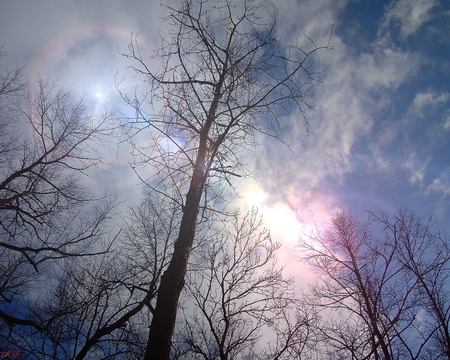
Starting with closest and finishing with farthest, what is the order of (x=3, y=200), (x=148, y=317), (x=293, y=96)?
(x=293, y=96) → (x=3, y=200) → (x=148, y=317)

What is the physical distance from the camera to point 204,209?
4.50m

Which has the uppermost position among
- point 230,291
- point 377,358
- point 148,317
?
point 230,291

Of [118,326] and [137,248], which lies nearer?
[118,326]

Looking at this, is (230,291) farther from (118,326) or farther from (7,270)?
(7,270)

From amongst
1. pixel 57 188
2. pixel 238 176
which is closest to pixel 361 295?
pixel 238 176

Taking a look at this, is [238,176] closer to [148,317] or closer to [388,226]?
[388,226]

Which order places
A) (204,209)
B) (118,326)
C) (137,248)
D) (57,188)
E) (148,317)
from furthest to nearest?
1. (137,248)
2. (148,317)
3. (118,326)
4. (57,188)
5. (204,209)

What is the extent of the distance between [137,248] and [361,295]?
7819 mm

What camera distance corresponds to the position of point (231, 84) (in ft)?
16.0

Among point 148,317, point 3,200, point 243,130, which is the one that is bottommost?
point 148,317

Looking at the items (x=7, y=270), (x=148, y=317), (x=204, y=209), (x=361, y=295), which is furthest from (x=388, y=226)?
(x=7, y=270)

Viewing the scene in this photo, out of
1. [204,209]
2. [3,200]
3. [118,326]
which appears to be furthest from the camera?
[118,326]

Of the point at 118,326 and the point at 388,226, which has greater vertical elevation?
the point at 388,226

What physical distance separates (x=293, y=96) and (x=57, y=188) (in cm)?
695
